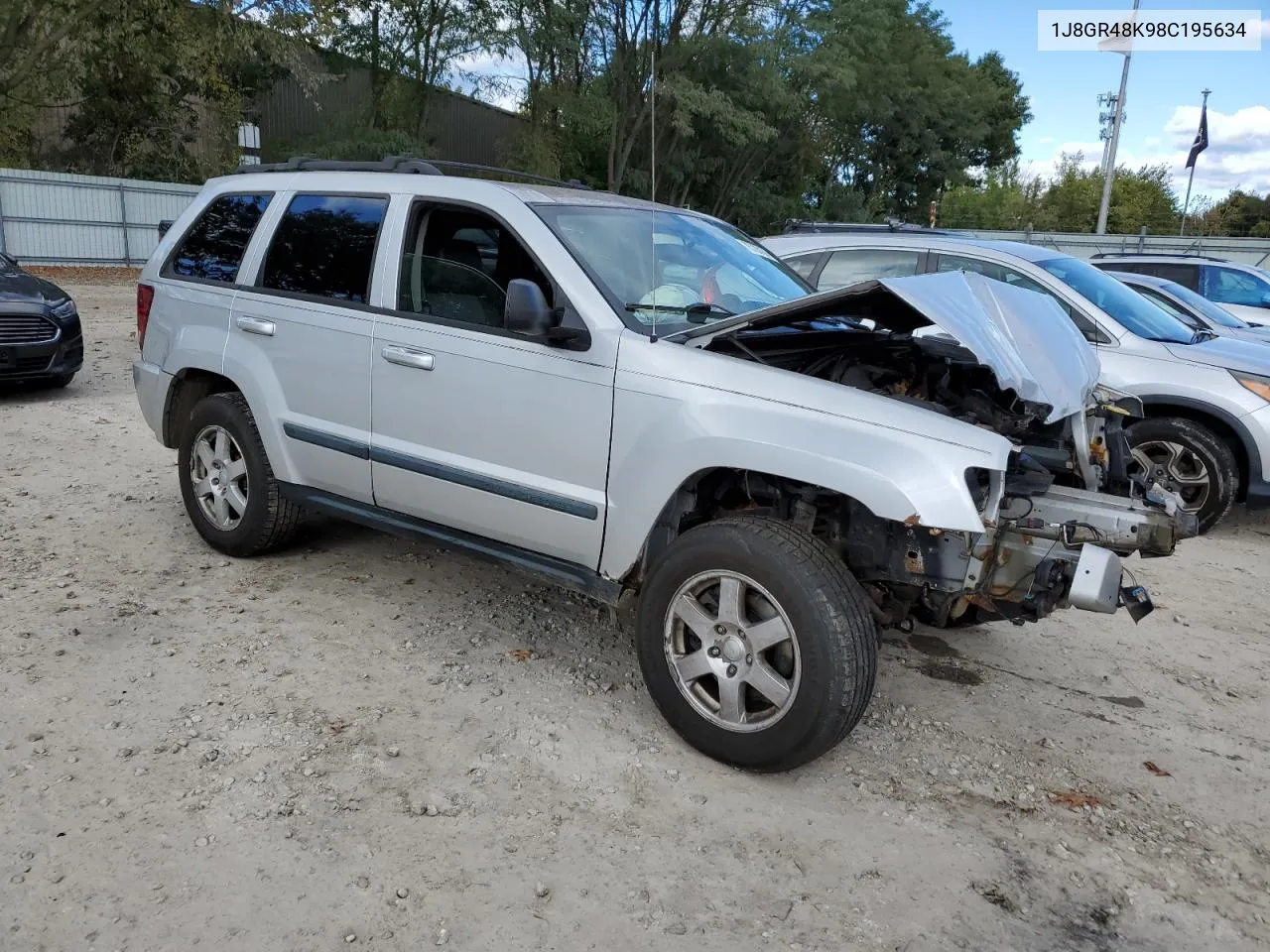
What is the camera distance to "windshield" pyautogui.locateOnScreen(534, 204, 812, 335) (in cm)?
372

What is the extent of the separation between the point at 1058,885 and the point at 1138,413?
2015mm

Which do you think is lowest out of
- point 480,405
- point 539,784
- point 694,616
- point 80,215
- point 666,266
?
point 539,784

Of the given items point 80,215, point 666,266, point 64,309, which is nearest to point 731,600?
point 666,266

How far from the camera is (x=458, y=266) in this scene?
4078 mm

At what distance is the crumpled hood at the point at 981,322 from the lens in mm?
3201

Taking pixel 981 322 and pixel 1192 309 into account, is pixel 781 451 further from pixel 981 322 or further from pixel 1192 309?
pixel 1192 309

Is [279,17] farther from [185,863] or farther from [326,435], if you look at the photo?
[185,863]

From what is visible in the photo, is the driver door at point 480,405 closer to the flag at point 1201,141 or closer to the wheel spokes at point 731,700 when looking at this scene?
the wheel spokes at point 731,700

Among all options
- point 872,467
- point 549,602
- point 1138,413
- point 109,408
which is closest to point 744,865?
point 872,467

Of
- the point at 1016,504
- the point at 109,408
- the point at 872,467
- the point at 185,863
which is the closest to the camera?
the point at 185,863

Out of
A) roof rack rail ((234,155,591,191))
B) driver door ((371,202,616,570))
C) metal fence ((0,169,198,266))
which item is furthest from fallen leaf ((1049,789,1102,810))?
metal fence ((0,169,198,266))

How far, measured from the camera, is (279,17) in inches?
736

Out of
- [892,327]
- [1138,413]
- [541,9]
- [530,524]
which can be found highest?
[541,9]

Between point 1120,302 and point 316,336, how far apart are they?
5612 millimetres
